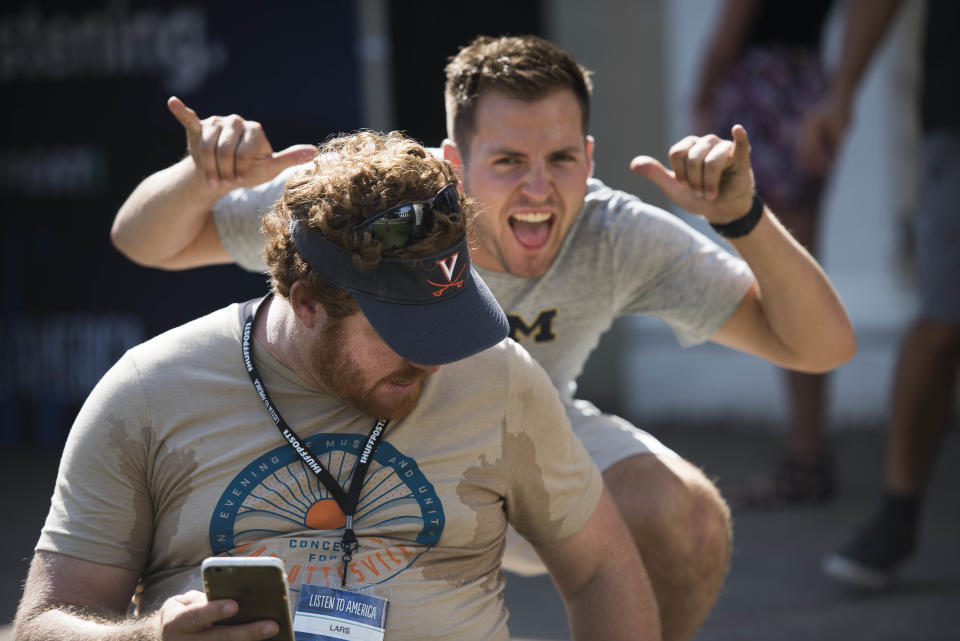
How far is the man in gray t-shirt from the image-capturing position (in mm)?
2879

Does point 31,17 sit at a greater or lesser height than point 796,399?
greater

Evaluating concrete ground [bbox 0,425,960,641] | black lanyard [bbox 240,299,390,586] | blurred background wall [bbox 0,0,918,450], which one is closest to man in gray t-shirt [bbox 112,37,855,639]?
black lanyard [bbox 240,299,390,586]

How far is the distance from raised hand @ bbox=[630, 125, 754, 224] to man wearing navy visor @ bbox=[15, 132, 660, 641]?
633 mm

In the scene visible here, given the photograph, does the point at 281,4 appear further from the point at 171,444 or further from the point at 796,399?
the point at 171,444

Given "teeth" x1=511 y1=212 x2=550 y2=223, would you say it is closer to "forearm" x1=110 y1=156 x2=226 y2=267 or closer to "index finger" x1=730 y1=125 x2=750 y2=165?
"index finger" x1=730 y1=125 x2=750 y2=165

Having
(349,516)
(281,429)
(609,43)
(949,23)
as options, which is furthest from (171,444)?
(609,43)

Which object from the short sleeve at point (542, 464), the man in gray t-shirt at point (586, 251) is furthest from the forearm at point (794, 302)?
the short sleeve at point (542, 464)

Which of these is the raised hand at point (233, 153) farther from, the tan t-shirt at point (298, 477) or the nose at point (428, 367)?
the nose at point (428, 367)

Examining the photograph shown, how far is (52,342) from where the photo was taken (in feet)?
21.0

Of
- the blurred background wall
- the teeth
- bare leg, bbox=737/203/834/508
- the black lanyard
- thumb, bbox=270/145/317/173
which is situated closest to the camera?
the black lanyard

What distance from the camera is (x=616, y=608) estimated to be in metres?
2.46

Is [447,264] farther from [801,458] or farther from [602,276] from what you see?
[801,458]

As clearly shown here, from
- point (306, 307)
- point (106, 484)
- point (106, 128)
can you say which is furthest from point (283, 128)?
point (106, 484)

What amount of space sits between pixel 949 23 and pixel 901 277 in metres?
2.56
